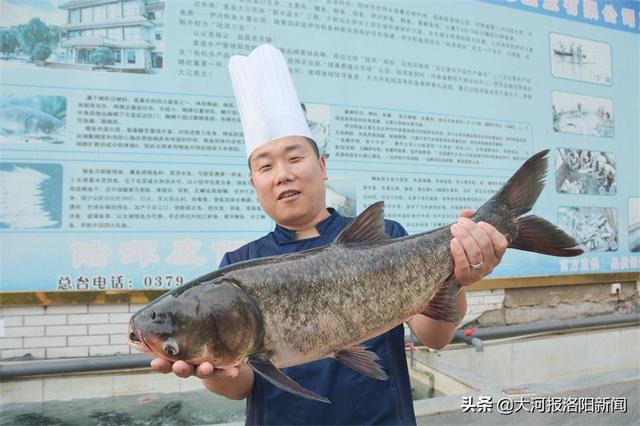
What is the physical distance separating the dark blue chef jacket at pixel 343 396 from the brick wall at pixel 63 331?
2.28 metres

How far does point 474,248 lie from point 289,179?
0.67 m

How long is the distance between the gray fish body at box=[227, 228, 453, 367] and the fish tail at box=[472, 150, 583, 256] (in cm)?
22

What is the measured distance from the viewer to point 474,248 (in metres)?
1.39

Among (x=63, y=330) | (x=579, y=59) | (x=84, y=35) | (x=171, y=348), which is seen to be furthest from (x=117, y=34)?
(x=579, y=59)

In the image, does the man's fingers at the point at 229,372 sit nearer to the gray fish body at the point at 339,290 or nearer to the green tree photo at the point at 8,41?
the gray fish body at the point at 339,290

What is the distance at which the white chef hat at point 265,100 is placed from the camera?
67.7 inches

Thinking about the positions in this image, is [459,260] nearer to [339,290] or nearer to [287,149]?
[339,290]

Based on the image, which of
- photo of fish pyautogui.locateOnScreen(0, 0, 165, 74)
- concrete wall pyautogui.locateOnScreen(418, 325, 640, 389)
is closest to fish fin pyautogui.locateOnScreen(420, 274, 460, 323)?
concrete wall pyautogui.locateOnScreen(418, 325, 640, 389)

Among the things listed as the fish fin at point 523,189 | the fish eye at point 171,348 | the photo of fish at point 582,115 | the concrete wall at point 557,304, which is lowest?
the concrete wall at point 557,304

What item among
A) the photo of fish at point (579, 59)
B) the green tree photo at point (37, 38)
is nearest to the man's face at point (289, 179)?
the green tree photo at point (37, 38)

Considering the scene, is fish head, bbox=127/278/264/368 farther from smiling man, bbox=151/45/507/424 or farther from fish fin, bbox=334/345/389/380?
fish fin, bbox=334/345/389/380

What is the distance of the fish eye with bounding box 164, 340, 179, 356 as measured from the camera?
1090mm

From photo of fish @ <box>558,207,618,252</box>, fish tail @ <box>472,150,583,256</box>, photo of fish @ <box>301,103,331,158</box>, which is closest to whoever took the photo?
fish tail @ <box>472,150,583,256</box>

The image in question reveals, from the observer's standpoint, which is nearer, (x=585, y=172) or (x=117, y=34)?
(x=117, y=34)
